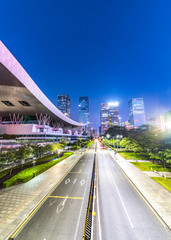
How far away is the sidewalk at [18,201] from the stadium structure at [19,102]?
90.6 ft

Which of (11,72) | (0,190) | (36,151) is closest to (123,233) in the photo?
(0,190)

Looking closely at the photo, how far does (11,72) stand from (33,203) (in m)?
31.4

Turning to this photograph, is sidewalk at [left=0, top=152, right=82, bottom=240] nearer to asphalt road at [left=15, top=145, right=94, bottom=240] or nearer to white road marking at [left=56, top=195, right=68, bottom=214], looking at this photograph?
asphalt road at [left=15, top=145, right=94, bottom=240]

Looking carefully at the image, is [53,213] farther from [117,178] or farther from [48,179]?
[117,178]

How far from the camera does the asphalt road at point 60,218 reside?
7.05 metres

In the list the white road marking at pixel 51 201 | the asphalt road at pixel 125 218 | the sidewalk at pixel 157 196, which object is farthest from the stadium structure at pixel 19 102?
the sidewalk at pixel 157 196

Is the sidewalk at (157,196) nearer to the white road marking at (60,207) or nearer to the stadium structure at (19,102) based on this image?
the white road marking at (60,207)

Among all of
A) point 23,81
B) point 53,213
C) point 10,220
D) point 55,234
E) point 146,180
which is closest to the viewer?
point 55,234

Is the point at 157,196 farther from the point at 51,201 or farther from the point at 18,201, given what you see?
the point at 18,201

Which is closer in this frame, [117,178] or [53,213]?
[53,213]

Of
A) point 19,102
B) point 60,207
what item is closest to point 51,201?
point 60,207

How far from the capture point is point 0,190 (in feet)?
42.1

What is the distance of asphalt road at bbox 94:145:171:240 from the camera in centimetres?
718

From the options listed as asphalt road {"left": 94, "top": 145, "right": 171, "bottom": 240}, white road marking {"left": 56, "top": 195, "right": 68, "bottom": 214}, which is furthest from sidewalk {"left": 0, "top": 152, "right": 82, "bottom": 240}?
asphalt road {"left": 94, "top": 145, "right": 171, "bottom": 240}
